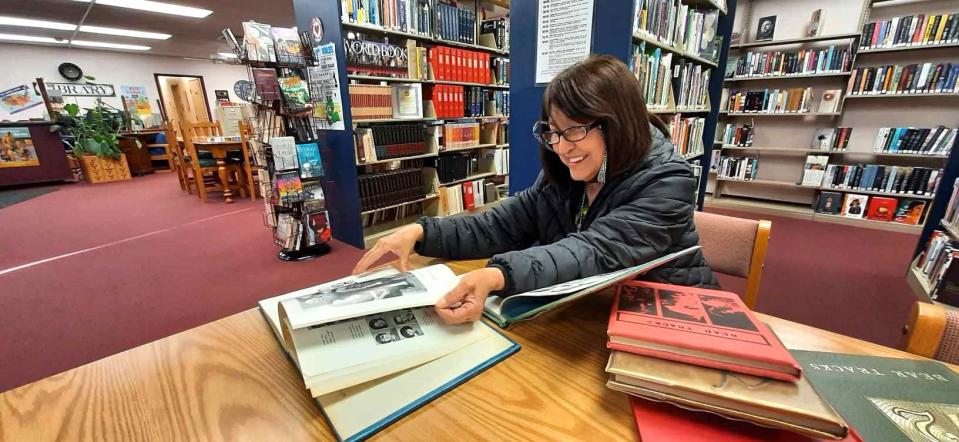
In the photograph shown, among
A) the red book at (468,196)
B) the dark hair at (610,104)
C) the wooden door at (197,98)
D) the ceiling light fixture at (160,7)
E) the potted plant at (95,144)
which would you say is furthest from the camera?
the wooden door at (197,98)

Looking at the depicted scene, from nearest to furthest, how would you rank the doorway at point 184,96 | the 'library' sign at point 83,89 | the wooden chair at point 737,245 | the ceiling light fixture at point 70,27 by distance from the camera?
the wooden chair at point 737,245
the ceiling light fixture at point 70,27
the 'library' sign at point 83,89
the doorway at point 184,96

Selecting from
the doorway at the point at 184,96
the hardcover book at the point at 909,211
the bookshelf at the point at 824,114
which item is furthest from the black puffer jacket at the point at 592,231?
the doorway at the point at 184,96

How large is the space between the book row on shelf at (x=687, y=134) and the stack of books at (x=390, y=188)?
2122 mm

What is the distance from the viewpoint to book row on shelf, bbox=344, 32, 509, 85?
9.39 ft

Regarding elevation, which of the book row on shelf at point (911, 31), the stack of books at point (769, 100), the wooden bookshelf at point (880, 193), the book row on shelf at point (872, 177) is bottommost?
the wooden bookshelf at point (880, 193)

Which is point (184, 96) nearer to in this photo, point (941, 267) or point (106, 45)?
point (106, 45)

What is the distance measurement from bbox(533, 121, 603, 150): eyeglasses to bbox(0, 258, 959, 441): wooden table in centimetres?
45

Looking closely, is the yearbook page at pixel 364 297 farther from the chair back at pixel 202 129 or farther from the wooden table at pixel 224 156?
the chair back at pixel 202 129

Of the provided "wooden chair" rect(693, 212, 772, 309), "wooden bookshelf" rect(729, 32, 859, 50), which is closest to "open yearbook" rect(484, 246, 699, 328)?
"wooden chair" rect(693, 212, 772, 309)

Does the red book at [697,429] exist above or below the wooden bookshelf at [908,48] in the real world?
below

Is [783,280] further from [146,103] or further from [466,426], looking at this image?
[146,103]

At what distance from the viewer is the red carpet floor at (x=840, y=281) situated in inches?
85.7

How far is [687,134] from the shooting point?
2674 mm

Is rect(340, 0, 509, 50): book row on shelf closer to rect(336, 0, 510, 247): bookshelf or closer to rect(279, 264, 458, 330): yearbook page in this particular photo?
rect(336, 0, 510, 247): bookshelf
